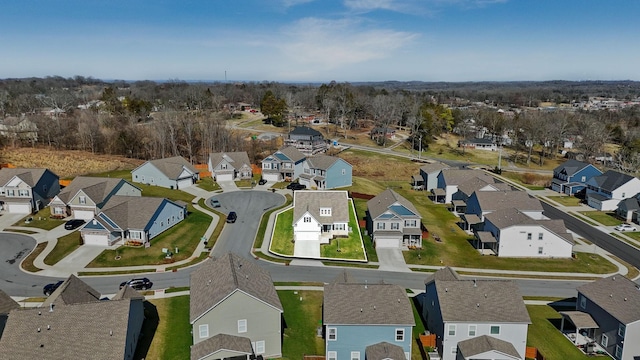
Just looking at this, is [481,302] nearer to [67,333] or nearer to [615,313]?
[615,313]

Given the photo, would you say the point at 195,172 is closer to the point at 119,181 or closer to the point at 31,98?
the point at 119,181

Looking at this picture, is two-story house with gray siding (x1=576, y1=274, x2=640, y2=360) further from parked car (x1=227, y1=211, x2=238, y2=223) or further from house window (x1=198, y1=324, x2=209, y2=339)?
parked car (x1=227, y1=211, x2=238, y2=223)

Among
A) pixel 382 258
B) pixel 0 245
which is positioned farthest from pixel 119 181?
pixel 382 258

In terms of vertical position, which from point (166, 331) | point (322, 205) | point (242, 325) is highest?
point (322, 205)

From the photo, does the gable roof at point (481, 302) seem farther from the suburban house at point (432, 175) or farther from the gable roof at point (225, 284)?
the suburban house at point (432, 175)

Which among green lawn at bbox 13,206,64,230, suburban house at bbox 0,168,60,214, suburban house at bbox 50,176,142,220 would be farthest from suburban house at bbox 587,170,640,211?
suburban house at bbox 0,168,60,214

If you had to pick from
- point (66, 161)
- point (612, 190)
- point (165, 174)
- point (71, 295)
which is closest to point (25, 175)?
point (165, 174)
